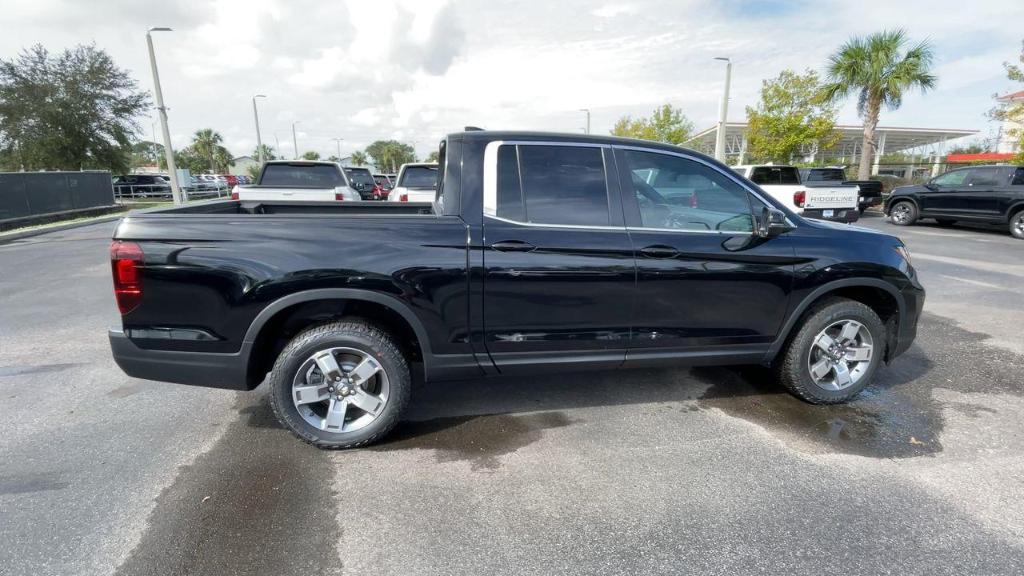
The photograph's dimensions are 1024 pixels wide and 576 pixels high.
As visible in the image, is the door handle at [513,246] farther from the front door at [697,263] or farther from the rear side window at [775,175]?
the rear side window at [775,175]

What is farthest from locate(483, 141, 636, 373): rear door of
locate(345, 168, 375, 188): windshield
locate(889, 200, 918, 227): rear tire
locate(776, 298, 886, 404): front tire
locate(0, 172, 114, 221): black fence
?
locate(0, 172, 114, 221): black fence

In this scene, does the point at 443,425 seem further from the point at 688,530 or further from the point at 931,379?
the point at 931,379

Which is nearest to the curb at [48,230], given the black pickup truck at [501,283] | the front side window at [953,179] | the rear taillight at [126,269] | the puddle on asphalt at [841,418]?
the rear taillight at [126,269]

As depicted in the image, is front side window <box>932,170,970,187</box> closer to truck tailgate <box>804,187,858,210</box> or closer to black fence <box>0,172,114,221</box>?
truck tailgate <box>804,187,858,210</box>

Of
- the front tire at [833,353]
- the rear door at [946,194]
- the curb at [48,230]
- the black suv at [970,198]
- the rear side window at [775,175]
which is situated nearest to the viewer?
the front tire at [833,353]

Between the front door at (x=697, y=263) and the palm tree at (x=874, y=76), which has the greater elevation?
the palm tree at (x=874, y=76)

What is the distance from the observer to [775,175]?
44.9 ft

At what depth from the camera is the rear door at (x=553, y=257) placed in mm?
3051

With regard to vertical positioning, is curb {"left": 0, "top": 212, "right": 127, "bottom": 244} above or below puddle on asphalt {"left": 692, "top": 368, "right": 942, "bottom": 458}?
above

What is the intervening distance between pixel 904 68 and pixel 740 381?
2294cm

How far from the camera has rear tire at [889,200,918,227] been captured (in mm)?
14867

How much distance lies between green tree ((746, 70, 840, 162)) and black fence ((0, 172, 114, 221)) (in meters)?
28.5

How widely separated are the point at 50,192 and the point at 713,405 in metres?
23.0

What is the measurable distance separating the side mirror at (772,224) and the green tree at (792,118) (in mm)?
22818
